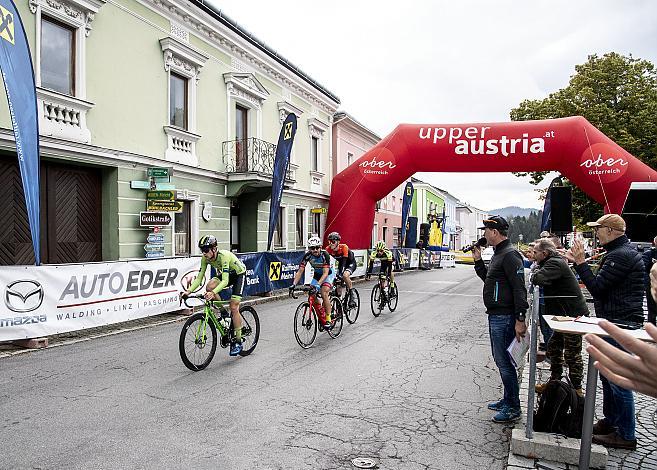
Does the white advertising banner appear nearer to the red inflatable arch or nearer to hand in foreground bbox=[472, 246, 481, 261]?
hand in foreground bbox=[472, 246, 481, 261]

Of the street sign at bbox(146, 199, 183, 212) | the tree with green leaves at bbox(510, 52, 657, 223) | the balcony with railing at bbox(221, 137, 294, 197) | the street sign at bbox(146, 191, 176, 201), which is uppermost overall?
the tree with green leaves at bbox(510, 52, 657, 223)

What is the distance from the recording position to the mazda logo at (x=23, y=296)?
24.6ft

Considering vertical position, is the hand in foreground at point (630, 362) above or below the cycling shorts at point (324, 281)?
above

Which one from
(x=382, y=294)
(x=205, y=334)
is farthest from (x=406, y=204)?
(x=205, y=334)

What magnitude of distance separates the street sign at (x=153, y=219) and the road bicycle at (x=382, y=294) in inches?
255

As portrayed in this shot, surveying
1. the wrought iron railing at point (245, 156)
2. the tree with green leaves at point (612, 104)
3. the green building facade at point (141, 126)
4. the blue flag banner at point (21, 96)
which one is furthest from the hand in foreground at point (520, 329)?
the tree with green leaves at point (612, 104)

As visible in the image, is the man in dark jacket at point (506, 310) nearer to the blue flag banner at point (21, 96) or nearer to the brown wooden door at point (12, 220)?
the blue flag banner at point (21, 96)

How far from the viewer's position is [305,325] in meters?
8.09

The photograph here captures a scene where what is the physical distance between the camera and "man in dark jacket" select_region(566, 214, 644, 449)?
158 inches

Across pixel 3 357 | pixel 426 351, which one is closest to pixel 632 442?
pixel 426 351

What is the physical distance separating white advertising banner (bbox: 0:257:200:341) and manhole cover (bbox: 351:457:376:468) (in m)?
6.53

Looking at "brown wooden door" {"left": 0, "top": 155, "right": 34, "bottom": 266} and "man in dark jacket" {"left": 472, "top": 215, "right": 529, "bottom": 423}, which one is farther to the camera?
"brown wooden door" {"left": 0, "top": 155, "right": 34, "bottom": 266}

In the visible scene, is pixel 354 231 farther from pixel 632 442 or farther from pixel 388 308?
pixel 632 442


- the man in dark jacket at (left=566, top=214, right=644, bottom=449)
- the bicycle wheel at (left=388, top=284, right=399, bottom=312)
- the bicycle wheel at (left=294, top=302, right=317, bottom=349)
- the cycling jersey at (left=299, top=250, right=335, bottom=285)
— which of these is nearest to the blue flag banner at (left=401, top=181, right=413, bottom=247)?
the bicycle wheel at (left=388, top=284, right=399, bottom=312)
